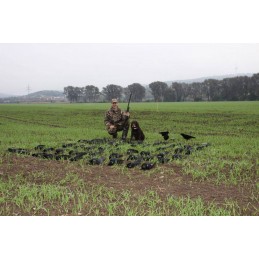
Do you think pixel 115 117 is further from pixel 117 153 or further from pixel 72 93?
pixel 72 93

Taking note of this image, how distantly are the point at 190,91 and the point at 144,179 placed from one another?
105 ft

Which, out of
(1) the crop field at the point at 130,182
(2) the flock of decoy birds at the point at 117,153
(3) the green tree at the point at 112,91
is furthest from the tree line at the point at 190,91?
(1) the crop field at the point at 130,182

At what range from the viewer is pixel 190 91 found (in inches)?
1471

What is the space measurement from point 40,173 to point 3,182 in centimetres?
91

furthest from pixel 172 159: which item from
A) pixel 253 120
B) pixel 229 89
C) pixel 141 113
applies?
pixel 229 89

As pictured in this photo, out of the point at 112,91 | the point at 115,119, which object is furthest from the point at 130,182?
the point at 112,91

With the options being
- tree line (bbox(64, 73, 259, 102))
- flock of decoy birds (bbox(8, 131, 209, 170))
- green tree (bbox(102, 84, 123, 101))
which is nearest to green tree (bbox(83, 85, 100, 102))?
tree line (bbox(64, 73, 259, 102))

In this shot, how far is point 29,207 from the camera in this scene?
4973 mm

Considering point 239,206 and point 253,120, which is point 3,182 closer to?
point 239,206

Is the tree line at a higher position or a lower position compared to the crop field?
higher

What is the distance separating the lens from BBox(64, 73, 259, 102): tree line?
2764cm

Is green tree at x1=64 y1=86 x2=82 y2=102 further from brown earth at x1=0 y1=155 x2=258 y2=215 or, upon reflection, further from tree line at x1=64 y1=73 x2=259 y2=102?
brown earth at x1=0 y1=155 x2=258 y2=215

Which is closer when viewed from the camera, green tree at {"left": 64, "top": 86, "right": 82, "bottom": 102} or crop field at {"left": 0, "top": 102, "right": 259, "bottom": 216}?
crop field at {"left": 0, "top": 102, "right": 259, "bottom": 216}

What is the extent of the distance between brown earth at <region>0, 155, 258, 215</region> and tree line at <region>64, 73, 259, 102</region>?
16616 mm
